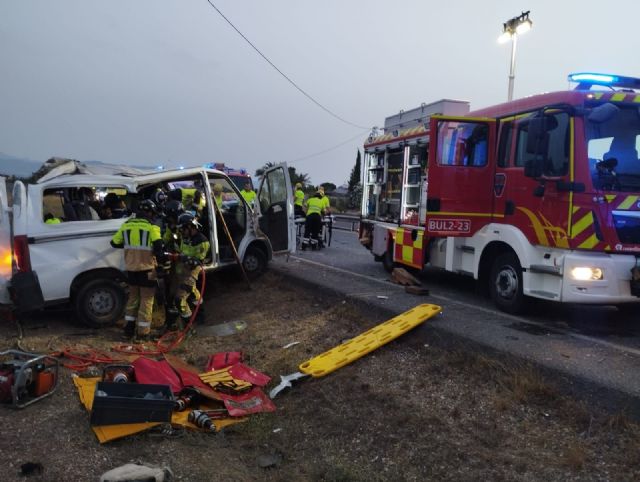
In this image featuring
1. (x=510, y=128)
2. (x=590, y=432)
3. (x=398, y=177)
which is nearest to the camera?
(x=590, y=432)

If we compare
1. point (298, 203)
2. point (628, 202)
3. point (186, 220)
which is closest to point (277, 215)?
point (186, 220)

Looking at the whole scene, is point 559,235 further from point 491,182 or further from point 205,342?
point 205,342

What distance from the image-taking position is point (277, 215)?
9.50m

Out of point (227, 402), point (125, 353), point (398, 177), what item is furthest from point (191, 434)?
point (398, 177)

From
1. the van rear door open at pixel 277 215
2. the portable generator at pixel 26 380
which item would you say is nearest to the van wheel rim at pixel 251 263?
the van rear door open at pixel 277 215

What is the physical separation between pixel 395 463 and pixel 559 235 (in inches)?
130

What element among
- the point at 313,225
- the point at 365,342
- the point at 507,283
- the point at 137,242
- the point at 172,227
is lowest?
the point at 365,342

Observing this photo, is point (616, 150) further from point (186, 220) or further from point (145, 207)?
point (145, 207)

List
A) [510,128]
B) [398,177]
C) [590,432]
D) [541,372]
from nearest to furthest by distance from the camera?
[590,432] → [541,372] → [510,128] → [398,177]

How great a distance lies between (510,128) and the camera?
6668mm

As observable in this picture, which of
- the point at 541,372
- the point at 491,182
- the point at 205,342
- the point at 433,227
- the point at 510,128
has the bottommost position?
the point at 205,342

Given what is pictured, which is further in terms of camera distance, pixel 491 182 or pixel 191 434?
pixel 491 182

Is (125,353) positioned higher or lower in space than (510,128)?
lower

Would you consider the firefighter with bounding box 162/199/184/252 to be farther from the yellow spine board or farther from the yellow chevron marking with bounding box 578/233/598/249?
the yellow chevron marking with bounding box 578/233/598/249
